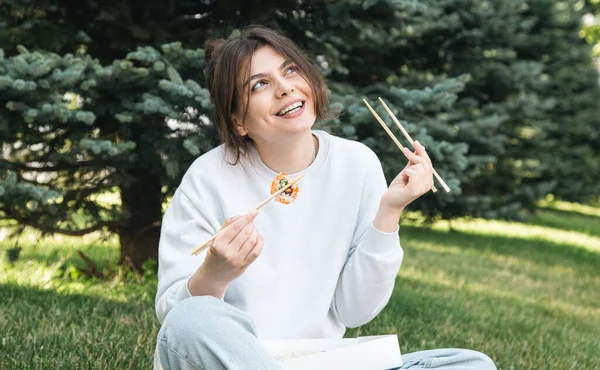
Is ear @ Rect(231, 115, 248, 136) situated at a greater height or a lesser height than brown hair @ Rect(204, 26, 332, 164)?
lesser

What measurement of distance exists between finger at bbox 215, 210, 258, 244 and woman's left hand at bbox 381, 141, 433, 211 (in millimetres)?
388

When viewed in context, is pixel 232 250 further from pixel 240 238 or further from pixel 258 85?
pixel 258 85

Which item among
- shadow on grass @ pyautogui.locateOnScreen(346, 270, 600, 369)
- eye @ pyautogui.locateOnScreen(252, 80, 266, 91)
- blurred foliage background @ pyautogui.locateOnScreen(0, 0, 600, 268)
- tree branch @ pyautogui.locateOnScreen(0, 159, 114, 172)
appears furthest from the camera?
tree branch @ pyautogui.locateOnScreen(0, 159, 114, 172)

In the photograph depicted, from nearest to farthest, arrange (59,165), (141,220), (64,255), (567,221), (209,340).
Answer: (209,340), (59,165), (141,220), (64,255), (567,221)

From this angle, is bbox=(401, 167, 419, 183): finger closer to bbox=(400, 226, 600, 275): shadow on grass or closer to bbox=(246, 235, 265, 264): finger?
bbox=(246, 235, 265, 264): finger

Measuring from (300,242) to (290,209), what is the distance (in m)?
0.09

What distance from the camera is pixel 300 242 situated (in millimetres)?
1825

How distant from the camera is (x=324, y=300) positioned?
181 cm

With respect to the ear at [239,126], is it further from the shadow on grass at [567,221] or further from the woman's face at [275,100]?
the shadow on grass at [567,221]

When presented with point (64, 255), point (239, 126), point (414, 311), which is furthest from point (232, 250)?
point (64, 255)

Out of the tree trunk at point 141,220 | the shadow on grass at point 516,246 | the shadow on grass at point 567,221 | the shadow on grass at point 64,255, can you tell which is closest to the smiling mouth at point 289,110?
the tree trunk at point 141,220

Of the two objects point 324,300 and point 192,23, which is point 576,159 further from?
point 324,300

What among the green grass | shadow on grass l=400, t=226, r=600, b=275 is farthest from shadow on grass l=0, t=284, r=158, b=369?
shadow on grass l=400, t=226, r=600, b=275

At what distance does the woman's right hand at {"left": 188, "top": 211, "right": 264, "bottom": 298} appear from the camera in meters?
1.43
